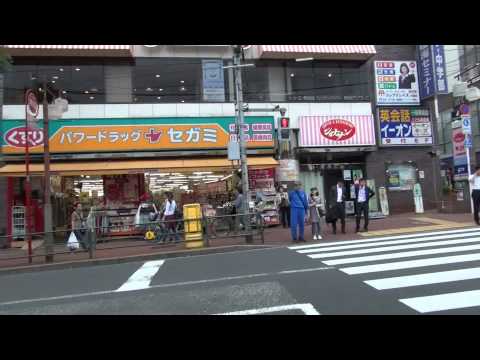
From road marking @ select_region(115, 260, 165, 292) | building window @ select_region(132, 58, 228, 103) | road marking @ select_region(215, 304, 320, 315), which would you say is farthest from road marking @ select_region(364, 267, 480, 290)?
building window @ select_region(132, 58, 228, 103)

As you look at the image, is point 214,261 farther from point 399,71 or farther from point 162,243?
point 399,71

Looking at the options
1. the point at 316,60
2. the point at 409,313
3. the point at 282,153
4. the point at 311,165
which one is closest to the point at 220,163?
the point at 282,153

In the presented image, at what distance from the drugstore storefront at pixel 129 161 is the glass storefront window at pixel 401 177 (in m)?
5.93

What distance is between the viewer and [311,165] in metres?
19.2

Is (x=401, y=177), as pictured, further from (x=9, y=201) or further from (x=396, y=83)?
(x=9, y=201)

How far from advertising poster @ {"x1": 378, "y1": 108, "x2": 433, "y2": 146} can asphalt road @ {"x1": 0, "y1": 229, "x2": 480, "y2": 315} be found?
31.7 ft

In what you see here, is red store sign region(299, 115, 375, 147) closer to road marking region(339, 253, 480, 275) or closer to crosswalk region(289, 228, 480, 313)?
crosswalk region(289, 228, 480, 313)

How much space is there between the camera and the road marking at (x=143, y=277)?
24.6 ft

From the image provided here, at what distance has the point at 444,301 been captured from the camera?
5215 millimetres

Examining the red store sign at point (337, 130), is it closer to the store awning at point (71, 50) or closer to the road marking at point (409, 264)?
the store awning at point (71, 50)

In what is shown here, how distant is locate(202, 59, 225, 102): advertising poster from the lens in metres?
18.9

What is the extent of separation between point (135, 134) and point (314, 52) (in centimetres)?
891

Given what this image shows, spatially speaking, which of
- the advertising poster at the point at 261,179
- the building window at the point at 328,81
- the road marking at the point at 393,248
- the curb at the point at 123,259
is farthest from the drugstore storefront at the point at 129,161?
the road marking at the point at 393,248

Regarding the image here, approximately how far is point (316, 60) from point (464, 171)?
8232mm
